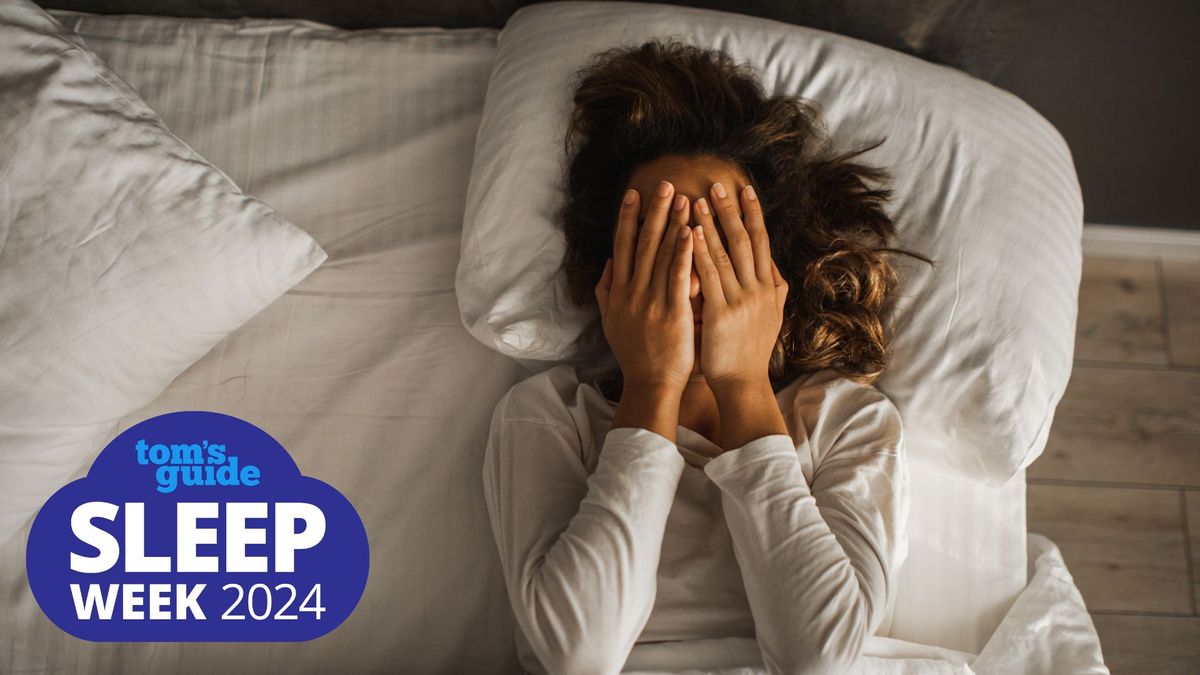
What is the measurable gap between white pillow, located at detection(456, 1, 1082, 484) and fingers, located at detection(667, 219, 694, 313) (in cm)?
17

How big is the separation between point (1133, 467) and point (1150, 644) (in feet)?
0.99

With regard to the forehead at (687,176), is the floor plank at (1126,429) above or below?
below

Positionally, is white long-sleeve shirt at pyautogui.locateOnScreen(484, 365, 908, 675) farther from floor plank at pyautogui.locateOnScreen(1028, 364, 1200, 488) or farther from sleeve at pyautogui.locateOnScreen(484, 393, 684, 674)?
floor plank at pyautogui.locateOnScreen(1028, 364, 1200, 488)

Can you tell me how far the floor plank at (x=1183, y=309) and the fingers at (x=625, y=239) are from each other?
3.93 ft

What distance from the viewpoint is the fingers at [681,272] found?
0.87 m

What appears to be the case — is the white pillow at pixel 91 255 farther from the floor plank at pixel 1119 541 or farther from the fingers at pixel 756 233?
the floor plank at pixel 1119 541

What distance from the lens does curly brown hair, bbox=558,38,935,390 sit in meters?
0.97

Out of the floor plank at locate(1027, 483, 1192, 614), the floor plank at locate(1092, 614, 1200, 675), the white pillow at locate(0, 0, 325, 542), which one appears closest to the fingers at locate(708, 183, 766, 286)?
the white pillow at locate(0, 0, 325, 542)

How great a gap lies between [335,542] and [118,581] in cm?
27

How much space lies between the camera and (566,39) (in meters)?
1.05

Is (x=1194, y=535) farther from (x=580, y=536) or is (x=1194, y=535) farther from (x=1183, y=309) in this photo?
(x=580, y=536)

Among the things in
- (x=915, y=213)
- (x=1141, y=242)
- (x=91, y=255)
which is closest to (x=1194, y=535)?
(x=1141, y=242)

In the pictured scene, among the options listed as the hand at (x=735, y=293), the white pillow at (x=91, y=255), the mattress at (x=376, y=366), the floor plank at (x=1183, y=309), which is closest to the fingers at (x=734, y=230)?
Answer: the hand at (x=735, y=293)

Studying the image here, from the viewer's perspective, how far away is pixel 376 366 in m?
1.08
